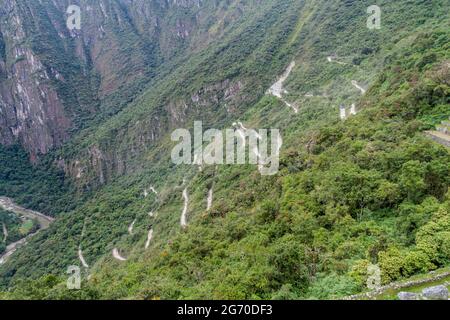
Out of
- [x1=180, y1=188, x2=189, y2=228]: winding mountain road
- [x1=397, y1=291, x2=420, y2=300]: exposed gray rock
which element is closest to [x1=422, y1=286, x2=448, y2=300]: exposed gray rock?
[x1=397, y1=291, x2=420, y2=300]: exposed gray rock

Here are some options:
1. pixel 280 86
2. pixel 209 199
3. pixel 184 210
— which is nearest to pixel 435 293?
pixel 209 199

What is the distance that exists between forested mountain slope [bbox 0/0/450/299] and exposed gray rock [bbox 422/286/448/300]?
5.85ft

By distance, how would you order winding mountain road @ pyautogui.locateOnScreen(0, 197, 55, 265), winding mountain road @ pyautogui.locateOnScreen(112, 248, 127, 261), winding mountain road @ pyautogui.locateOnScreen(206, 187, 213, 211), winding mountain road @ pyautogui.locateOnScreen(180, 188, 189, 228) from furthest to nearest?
1. winding mountain road @ pyautogui.locateOnScreen(0, 197, 55, 265)
2. winding mountain road @ pyautogui.locateOnScreen(112, 248, 127, 261)
3. winding mountain road @ pyautogui.locateOnScreen(180, 188, 189, 228)
4. winding mountain road @ pyautogui.locateOnScreen(206, 187, 213, 211)

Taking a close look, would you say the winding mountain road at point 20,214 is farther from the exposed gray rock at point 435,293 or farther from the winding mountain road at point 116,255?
the exposed gray rock at point 435,293

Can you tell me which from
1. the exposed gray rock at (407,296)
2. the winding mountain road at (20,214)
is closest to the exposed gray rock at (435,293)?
the exposed gray rock at (407,296)

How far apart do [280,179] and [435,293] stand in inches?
711

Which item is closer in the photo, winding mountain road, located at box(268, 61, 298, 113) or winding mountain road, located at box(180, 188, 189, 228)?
winding mountain road, located at box(180, 188, 189, 228)

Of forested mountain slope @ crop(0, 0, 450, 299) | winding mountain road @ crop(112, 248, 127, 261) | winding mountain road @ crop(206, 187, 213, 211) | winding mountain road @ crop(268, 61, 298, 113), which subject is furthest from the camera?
winding mountain road @ crop(268, 61, 298, 113)

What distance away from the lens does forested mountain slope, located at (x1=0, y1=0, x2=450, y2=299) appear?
57.1ft

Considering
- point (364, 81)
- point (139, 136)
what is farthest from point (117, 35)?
point (364, 81)

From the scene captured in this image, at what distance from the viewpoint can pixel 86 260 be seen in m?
62.8

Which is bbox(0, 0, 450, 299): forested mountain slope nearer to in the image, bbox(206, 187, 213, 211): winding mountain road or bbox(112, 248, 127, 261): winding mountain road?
bbox(206, 187, 213, 211): winding mountain road

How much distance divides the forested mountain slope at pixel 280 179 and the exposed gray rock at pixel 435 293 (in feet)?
5.85

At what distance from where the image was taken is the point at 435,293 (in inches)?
514
